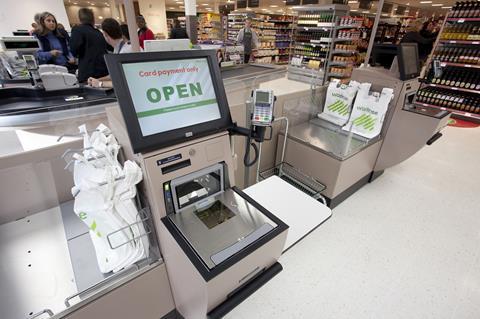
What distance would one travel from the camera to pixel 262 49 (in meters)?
9.28

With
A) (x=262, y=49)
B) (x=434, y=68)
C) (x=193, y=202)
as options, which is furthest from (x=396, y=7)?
(x=193, y=202)

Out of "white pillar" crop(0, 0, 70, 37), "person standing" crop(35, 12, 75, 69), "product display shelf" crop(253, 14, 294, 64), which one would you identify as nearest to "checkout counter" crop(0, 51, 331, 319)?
"person standing" crop(35, 12, 75, 69)

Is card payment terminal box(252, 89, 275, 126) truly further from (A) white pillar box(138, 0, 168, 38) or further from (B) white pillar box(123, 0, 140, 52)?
(A) white pillar box(138, 0, 168, 38)

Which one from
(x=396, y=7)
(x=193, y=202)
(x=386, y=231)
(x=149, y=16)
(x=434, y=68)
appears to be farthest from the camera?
(x=396, y=7)

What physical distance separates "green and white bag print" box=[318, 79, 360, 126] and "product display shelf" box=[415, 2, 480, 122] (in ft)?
10.9

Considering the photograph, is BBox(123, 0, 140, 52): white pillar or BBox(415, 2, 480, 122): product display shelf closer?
BBox(123, 0, 140, 52): white pillar

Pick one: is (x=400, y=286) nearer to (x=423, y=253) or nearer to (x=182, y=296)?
(x=423, y=253)

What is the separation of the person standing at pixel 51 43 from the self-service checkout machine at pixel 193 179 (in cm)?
352

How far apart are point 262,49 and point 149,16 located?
488 centimetres

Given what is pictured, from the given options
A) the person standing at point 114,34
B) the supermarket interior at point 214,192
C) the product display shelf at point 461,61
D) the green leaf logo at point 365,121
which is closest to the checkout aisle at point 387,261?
the supermarket interior at point 214,192

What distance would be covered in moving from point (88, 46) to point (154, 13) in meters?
8.89

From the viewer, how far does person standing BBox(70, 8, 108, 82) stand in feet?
8.55

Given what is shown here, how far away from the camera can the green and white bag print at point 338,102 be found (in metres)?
2.47

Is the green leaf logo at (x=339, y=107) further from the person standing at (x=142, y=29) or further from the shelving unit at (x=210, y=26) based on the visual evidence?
the shelving unit at (x=210, y=26)
